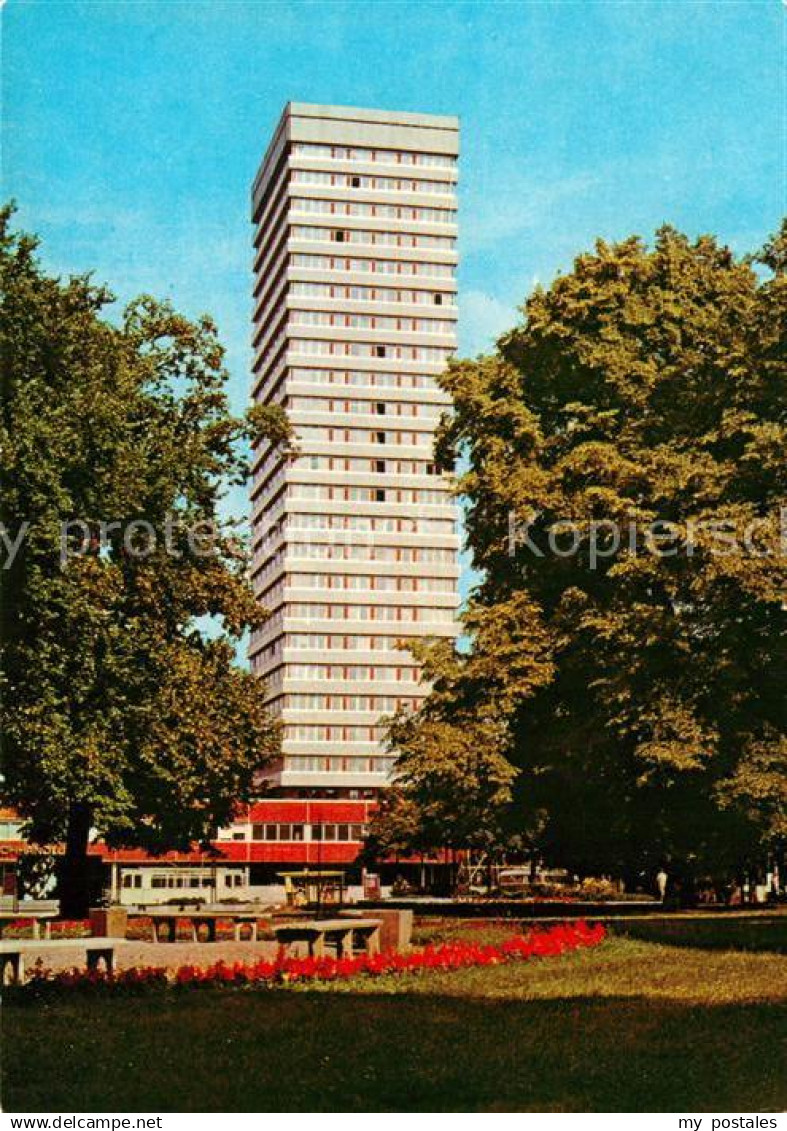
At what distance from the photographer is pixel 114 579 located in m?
35.2

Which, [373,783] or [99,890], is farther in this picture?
[373,783]

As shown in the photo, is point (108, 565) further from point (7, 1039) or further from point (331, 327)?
point (331, 327)

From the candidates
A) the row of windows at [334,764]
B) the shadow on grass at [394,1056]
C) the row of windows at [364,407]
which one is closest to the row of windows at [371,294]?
the row of windows at [364,407]

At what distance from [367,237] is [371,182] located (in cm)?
521

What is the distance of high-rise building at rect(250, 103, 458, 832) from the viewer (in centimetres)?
12556

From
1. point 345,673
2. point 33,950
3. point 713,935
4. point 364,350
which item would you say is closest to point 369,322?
point 364,350

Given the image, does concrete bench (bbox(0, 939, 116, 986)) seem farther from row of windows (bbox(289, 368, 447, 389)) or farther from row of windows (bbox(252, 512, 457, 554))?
row of windows (bbox(289, 368, 447, 389))

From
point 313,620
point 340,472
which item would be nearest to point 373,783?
point 313,620

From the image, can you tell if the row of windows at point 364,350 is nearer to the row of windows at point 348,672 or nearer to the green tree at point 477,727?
the row of windows at point 348,672

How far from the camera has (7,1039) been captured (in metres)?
13.9

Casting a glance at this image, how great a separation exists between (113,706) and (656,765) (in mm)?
12202

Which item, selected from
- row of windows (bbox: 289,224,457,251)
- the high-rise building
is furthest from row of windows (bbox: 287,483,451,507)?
row of windows (bbox: 289,224,457,251)

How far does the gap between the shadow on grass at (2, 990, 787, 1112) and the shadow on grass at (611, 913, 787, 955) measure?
9739mm

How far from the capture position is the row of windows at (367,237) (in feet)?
438
